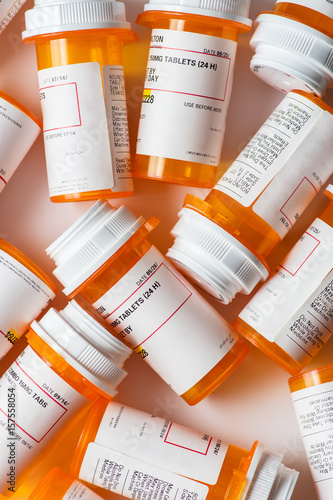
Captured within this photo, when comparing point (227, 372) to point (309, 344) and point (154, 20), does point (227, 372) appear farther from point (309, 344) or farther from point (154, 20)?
point (154, 20)

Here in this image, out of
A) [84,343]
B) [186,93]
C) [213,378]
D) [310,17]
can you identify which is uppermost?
[310,17]

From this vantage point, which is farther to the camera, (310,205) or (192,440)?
(310,205)

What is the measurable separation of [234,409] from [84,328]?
0.36 m

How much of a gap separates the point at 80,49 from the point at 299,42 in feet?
1.22

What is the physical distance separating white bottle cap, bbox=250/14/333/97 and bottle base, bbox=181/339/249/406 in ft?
1.59

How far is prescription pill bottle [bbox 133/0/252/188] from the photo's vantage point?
0.94 m

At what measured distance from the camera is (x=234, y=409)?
1095 mm

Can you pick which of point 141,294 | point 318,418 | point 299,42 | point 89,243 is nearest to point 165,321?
point 141,294

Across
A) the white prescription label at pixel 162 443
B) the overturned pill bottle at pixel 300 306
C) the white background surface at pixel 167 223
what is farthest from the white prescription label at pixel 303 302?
the white prescription label at pixel 162 443

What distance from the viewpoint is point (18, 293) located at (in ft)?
3.21

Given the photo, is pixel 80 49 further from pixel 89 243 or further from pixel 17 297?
pixel 17 297

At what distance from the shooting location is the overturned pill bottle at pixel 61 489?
3.19 feet

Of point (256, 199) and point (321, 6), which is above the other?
point (321, 6)

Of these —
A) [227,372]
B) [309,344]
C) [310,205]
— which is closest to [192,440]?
[227,372]
